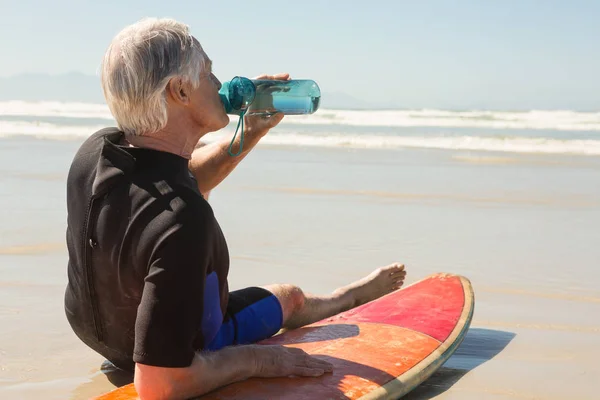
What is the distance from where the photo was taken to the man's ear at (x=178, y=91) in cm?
221

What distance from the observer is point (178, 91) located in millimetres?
2229

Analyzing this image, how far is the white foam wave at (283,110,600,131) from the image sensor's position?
64.2 feet

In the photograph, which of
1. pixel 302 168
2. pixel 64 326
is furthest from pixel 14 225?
pixel 302 168

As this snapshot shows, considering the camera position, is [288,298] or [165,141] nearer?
[165,141]

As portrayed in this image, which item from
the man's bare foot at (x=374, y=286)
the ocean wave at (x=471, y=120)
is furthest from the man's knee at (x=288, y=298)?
the ocean wave at (x=471, y=120)

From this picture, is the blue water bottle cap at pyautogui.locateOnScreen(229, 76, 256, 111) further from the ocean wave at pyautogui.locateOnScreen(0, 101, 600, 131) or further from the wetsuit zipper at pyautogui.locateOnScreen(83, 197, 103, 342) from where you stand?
the ocean wave at pyautogui.locateOnScreen(0, 101, 600, 131)

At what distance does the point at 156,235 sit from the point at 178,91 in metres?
0.44

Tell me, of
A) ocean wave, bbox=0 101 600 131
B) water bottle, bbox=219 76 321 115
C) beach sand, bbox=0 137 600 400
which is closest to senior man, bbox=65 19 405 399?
water bottle, bbox=219 76 321 115

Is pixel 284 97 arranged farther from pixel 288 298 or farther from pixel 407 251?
pixel 407 251

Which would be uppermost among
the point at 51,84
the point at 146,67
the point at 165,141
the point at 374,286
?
the point at 146,67

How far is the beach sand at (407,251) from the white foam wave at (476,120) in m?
10.1

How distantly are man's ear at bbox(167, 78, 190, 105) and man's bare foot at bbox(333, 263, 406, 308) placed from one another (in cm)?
149

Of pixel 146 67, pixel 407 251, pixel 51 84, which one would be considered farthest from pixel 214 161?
pixel 51 84

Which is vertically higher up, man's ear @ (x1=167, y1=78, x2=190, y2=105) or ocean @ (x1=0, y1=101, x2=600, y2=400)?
man's ear @ (x1=167, y1=78, x2=190, y2=105)
